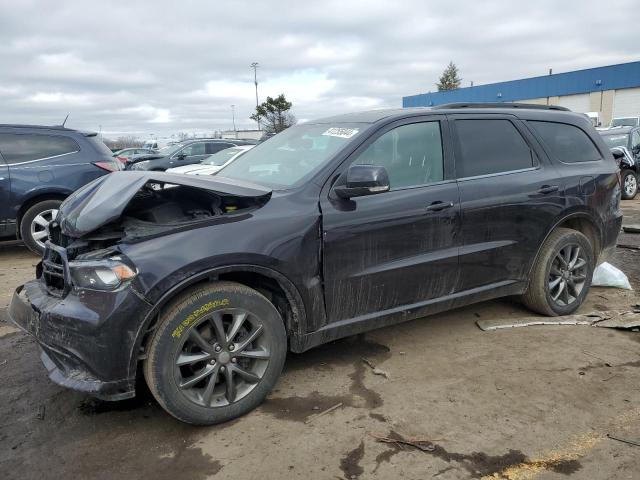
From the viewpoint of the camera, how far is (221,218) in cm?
287

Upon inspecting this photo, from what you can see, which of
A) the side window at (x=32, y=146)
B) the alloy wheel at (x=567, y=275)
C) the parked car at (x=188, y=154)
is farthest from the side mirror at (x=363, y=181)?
the parked car at (x=188, y=154)

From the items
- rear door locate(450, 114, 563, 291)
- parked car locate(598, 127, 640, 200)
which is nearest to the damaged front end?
rear door locate(450, 114, 563, 291)

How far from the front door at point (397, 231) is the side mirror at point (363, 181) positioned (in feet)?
0.31

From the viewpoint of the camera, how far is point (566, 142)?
14.6 feet

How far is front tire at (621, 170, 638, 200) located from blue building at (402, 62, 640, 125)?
24.0m

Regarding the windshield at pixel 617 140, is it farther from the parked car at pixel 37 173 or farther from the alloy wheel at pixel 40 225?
the alloy wheel at pixel 40 225

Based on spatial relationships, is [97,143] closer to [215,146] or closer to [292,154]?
[292,154]

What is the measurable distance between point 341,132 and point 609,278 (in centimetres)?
346

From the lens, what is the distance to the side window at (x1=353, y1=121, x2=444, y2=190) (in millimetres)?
3502

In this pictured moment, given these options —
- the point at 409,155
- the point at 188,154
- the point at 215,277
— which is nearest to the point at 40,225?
the point at 215,277

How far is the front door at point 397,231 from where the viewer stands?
320 centimetres

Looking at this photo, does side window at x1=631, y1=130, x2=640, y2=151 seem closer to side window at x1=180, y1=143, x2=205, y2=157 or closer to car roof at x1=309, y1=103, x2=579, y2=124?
car roof at x1=309, y1=103, x2=579, y2=124

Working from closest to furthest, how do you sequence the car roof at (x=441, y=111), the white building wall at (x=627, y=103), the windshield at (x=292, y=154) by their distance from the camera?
the windshield at (x=292, y=154)
the car roof at (x=441, y=111)
the white building wall at (x=627, y=103)

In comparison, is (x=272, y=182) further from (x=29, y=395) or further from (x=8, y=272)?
(x=8, y=272)
